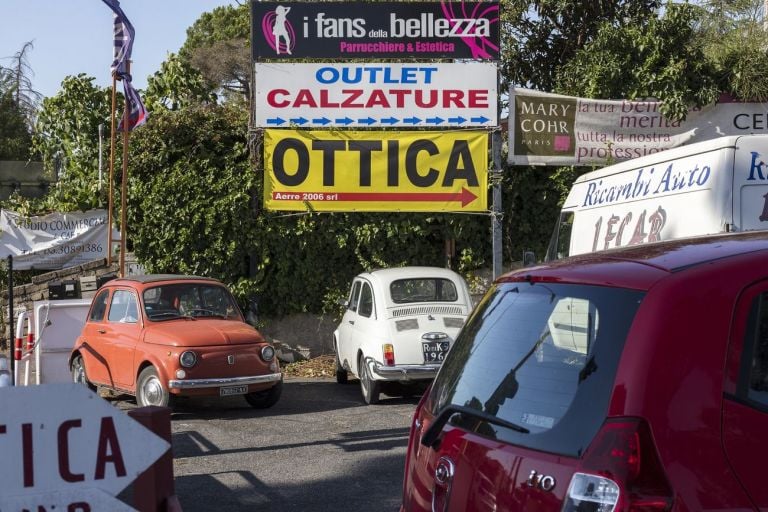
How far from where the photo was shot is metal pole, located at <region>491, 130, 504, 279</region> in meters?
15.4

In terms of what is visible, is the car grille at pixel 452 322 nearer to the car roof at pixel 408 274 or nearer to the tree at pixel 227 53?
the car roof at pixel 408 274

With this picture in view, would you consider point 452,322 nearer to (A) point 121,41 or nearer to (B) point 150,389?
(B) point 150,389

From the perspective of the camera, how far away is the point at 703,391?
2.85 m

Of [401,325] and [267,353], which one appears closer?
[267,353]

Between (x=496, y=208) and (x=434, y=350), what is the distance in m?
4.45

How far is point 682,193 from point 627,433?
6413 millimetres

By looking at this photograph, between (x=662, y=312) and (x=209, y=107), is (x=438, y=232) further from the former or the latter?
(x=662, y=312)

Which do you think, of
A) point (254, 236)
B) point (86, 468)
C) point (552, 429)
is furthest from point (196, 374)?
point (552, 429)

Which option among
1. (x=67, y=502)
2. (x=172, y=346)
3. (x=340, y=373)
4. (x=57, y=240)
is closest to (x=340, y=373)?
(x=340, y=373)

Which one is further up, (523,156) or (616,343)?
(523,156)

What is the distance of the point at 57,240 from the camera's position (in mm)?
19734

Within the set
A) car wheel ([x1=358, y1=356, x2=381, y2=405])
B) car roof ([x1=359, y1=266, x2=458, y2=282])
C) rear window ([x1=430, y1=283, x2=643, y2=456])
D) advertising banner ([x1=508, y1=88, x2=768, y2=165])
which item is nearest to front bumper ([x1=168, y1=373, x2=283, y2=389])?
car wheel ([x1=358, y1=356, x2=381, y2=405])

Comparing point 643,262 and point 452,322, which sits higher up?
point 643,262

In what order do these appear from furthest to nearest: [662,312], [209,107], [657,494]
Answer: [209,107] → [662,312] → [657,494]
